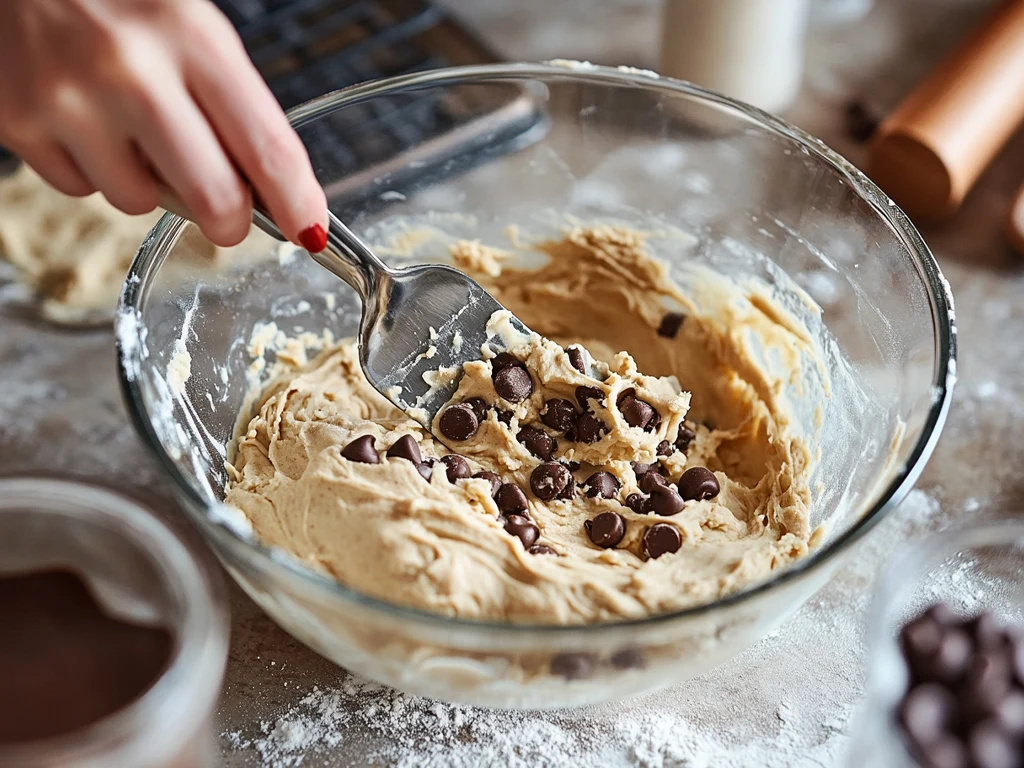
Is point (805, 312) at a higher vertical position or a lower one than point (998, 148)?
lower

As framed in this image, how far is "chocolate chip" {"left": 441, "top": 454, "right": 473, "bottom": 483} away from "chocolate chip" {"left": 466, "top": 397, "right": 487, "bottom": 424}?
8 centimetres

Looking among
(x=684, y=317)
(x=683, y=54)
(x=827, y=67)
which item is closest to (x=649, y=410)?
(x=684, y=317)

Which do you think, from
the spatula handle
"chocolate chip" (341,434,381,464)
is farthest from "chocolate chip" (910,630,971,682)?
the spatula handle

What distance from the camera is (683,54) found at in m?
2.53

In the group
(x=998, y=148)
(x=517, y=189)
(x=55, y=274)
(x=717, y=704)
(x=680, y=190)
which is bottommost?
(x=55, y=274)

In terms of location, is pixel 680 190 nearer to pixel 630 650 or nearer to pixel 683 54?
pixel 683 54

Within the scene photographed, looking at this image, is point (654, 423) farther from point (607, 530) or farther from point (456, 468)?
point (456, 468)

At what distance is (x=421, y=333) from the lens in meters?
1.73

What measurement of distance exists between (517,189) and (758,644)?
3.24 feet

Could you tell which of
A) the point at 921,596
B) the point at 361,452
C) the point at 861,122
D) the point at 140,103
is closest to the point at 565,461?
the point at 361,452

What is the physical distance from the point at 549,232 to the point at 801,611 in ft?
2.81

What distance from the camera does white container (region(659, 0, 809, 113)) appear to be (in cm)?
242

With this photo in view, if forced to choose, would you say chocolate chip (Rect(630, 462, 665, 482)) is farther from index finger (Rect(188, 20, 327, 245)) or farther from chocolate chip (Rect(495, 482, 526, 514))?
index finger (Rect(188, 20, 327, 245))

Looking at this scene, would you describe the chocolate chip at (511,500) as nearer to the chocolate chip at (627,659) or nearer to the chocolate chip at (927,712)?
the chocolate chip at (627,659)
